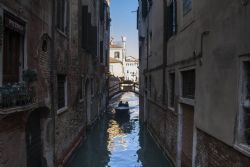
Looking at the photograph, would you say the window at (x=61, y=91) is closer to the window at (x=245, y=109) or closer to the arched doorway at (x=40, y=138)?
the arched doorway at (x=40, y=138)

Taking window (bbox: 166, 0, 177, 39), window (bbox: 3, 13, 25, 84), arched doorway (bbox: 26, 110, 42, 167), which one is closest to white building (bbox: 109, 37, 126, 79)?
window (bbox: 166, 0, 177, 39)

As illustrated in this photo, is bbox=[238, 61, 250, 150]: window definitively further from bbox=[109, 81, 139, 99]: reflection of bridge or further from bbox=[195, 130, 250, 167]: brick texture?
bbox=[109, 81, 139, 99]: reflection of bridge

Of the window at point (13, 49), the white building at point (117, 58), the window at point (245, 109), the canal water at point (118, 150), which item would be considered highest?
the white building at point (117, 58)

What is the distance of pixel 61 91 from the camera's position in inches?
383

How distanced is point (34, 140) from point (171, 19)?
5.38 m

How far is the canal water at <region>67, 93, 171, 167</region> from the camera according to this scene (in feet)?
34.4

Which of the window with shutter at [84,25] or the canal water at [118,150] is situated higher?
the window with shutter at [84,25]

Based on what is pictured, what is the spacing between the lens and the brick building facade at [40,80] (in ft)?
16.4

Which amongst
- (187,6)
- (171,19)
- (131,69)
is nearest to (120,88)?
(171,19)

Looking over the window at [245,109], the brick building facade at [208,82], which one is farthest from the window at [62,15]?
the window at [245,109]

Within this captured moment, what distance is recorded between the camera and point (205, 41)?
611 cm

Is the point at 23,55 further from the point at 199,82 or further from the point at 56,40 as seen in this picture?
the point at 199,82

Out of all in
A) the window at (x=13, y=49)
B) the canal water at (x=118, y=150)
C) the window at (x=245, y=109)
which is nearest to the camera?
the window at (x=245, y=109)

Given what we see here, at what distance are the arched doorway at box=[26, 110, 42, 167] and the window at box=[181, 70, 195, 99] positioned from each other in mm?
3411
